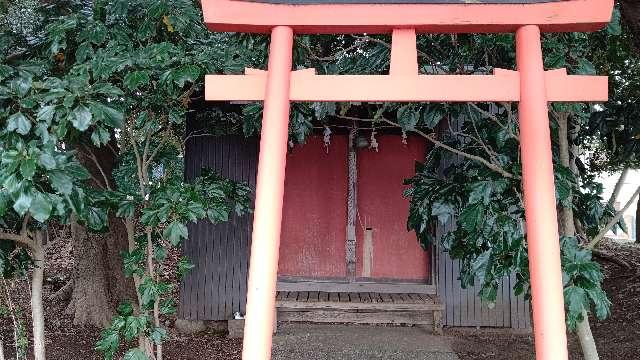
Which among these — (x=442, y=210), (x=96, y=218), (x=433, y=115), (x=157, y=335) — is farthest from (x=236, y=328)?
(x=433, y=115)

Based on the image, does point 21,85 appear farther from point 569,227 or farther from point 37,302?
point 569,227

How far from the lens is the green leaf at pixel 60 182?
2.58m

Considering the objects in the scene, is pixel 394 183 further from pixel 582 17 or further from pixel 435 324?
pixel 582 17

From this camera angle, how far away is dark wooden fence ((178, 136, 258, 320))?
19.1 feet

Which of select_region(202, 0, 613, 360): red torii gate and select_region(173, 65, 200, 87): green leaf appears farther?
select_region(173, 65, 200, 87): green leaf

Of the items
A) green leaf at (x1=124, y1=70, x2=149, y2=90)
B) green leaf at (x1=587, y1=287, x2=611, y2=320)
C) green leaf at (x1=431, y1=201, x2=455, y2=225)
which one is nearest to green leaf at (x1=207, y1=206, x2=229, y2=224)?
green leaf at (x1=124, y1=70, x2=149, y2=90)

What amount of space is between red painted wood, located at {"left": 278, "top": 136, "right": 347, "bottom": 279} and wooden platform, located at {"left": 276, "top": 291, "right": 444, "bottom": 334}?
541 mm

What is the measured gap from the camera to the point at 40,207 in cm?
249

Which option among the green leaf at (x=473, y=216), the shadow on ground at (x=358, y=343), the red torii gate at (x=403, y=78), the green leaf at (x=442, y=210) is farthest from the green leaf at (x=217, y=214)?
the shadow on ground at (x=358, y=343)

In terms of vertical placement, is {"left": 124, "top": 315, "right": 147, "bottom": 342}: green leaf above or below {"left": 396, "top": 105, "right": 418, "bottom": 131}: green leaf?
below

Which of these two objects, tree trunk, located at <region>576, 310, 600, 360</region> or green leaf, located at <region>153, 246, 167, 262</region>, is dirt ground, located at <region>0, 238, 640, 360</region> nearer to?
green leaf, located at <region>153, 246, 167, 262</region>

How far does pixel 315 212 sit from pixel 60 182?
12.4 feet

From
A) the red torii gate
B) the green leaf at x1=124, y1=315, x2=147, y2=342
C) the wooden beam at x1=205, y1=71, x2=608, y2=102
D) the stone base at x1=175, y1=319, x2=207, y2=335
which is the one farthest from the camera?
the stone base at x1=175, y1=319, x2=207, y2=335

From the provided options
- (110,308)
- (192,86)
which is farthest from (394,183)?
(110,308)
